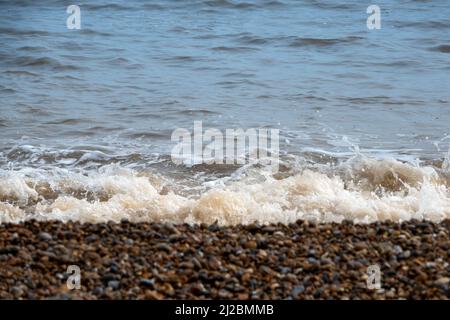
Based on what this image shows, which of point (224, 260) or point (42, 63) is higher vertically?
point (42, 63)

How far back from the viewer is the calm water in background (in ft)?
34.2

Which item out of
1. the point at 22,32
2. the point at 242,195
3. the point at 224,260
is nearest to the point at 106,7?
the point at 22,32

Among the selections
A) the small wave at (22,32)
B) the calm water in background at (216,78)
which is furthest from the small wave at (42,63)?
the small wave at (22,32)

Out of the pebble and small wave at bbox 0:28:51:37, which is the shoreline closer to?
the pebble

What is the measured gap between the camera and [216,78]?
1373 centimetres

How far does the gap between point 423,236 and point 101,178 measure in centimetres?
398

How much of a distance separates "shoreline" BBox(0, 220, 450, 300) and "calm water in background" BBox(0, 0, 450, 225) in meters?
2.24

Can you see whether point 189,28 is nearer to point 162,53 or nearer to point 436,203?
point 162,53

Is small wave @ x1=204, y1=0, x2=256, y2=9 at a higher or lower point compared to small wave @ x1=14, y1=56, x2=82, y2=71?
higher

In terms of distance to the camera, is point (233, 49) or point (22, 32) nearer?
point (233, 49)

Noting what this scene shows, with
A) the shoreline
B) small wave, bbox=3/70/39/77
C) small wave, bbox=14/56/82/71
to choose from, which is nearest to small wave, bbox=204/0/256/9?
small wave, bbox=14/56/82/71

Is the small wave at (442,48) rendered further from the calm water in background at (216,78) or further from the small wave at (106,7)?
the small wave at (106,7)

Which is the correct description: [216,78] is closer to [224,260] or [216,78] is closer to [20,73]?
[20,73]

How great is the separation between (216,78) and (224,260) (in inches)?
326
